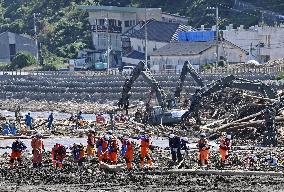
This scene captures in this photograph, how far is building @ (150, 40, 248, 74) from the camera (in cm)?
8138

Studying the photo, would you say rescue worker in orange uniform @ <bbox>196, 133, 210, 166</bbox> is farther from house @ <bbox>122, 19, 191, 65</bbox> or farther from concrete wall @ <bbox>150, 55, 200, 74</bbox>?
house @ <bbox>122, 19, 191, 65</bbox>

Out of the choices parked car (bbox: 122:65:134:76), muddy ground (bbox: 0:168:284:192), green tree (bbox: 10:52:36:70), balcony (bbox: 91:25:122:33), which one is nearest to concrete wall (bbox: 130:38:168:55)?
parked car (bbox: 122:65:134:76)

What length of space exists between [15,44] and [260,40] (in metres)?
35.0

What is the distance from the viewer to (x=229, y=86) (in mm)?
48469

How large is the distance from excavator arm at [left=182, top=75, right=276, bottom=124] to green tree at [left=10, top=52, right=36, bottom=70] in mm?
49525

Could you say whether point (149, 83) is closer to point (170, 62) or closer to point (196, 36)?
point (170, 62)

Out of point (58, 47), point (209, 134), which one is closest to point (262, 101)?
point (209, 134)

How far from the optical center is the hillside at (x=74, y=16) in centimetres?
9838

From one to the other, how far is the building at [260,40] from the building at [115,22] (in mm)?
15648

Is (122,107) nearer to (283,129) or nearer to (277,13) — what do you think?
(283,129)

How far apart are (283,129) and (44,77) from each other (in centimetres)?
4328

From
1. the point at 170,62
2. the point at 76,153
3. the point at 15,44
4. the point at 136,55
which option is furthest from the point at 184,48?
the point at 76,153

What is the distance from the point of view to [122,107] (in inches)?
2334

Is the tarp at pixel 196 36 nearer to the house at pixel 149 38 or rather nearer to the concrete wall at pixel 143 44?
the house at pixel 149 38
